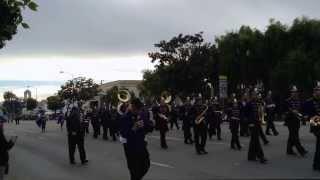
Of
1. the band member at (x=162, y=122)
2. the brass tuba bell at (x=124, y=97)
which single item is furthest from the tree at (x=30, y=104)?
the brass tuba bell at (x=124, y=97)

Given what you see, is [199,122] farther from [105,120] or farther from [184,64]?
[184,64]

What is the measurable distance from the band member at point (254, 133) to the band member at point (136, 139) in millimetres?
6468

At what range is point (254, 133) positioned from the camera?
1778 cm

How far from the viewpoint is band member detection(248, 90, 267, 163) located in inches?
697

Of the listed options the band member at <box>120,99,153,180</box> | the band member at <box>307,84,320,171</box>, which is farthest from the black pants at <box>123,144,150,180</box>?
the band member at <box>307,84,320,171</box>

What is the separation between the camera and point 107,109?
1387 inches

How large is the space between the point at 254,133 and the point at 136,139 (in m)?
6.70

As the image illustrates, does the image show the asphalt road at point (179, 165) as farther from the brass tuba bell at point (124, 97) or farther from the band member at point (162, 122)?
the brass tuba bell at point (124, 97)

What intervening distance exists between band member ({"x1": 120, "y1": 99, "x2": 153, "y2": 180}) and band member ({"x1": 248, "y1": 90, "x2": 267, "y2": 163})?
21.2 feet

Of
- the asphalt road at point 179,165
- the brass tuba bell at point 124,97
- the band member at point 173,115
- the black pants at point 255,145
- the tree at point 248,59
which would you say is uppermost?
the tree at point 248,59

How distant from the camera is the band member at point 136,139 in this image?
38.2 feet

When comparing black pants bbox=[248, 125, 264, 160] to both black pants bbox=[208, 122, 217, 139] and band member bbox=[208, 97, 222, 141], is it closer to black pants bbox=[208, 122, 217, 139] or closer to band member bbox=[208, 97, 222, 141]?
band member bbox=[208, 97, 222, 141]

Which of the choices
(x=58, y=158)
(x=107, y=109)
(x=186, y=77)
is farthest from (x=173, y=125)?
(x=186, y=77)

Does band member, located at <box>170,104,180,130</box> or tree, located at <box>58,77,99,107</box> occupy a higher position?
tree, located at <box>58,77,99,107</box>
